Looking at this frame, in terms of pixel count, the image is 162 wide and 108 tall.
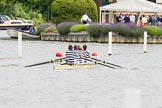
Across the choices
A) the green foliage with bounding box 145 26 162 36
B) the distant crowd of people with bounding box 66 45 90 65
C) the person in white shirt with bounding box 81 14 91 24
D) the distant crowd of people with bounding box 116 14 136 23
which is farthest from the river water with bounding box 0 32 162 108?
the distant crowd of people with bounding box 116 14 136 23

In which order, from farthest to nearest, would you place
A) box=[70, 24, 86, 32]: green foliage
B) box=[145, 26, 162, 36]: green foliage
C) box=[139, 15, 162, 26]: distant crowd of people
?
box=[139, 15, 162, 26]: distant crowd of people → box=[70, 24, 86, 32]: green foliage → box=[145, 26, 162, 36]: green foliage

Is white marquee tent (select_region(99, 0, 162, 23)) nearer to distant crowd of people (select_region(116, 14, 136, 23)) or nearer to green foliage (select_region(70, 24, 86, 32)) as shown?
distant crowd of people (select_region(116, 14, 136, 23))

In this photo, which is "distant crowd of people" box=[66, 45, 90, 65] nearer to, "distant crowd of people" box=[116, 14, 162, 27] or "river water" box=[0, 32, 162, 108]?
"river water" box=[0, 32, 162, 108]

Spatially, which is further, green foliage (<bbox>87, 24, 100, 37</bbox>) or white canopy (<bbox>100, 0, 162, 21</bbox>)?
white canopy (<bbox>100, 0, 162, 21</bbox>)

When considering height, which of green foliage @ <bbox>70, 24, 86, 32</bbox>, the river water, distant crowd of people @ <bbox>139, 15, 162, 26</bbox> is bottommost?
the river water

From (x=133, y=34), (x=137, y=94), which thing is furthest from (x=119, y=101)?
(x=133, y=34)

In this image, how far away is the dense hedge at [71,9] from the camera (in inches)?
2344

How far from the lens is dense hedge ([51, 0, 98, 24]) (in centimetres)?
5953

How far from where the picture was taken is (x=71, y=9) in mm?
59531

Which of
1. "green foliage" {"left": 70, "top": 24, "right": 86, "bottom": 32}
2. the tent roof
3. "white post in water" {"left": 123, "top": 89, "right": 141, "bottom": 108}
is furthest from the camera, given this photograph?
the tent roof

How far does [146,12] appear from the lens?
63.0 meters

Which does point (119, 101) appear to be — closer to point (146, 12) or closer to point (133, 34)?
point (133, 34)

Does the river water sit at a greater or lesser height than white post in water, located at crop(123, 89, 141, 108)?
lesser

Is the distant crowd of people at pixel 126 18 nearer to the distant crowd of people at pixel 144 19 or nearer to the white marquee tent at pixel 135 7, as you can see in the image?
the distant crowd of people at pixel 144 19
